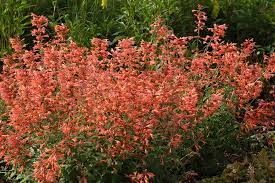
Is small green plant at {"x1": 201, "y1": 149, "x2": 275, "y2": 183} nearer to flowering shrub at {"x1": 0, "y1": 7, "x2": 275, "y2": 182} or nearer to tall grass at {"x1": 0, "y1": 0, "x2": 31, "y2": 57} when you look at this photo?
flowering shrub at {"x1": 0, "y1": 7, "x2": 275, "y2": 182}

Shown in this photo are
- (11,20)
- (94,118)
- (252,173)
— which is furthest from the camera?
(11,20)

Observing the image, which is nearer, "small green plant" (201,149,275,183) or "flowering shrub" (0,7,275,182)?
"small green plant" (201,149,275,183)

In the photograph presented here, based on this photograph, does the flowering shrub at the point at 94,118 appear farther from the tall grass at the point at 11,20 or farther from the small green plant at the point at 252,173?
the tall grass at the point at 11,20

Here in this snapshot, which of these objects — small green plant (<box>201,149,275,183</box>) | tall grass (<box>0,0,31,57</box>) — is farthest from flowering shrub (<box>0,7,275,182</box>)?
tall grass (<box>0,0,31,57</box>)

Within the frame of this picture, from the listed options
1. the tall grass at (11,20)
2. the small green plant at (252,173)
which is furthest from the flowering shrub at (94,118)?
the tall grass at (11,20)

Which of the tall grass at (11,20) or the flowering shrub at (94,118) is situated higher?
the flowering shrub at (94,118)

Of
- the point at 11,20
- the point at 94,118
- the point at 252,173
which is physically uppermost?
the point at 94,118

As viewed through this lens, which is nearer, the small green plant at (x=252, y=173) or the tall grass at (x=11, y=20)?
the small green plant at (x=252, y=173)

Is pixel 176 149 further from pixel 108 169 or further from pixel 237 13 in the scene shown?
pixel 237 13

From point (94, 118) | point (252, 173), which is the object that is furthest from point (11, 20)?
point (252, 173)

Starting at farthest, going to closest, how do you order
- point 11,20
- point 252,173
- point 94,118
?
point 11,20
point 94,118
point 252,173

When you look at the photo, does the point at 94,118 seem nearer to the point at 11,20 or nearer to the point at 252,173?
the point at 252,173

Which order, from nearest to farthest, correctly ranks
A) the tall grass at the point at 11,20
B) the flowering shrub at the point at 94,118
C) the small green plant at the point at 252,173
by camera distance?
the small green plant at the point at 252,173
the flowering shrub at the point at 94,118
the tall grass at the point at 11,20

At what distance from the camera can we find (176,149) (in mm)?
4547
